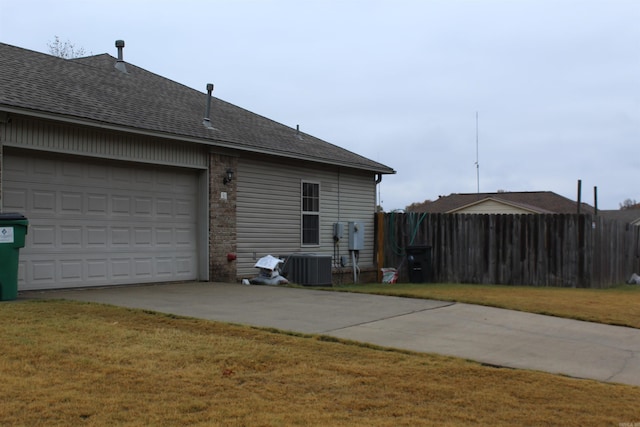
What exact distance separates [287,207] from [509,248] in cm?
635

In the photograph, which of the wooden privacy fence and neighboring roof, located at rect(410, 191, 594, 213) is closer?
→ the wooden privacy fence

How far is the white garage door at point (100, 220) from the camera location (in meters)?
11.3

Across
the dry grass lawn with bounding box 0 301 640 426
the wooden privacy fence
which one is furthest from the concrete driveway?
the wooden privacy fence

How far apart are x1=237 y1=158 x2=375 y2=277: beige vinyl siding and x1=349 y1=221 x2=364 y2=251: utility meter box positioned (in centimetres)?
15

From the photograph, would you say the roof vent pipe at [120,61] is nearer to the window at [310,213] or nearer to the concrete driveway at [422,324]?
the window at [310,213]

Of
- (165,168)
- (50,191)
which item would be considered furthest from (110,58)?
(50,191)

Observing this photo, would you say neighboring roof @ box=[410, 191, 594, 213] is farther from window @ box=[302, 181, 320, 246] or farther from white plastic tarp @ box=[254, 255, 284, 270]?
white plastic tarp @ box=[254, 255, 284, 270]

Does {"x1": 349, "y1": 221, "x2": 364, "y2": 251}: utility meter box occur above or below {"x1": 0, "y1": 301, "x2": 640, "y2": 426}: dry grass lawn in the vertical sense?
above

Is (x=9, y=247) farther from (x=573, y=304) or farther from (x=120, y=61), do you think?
(x=573, y=304)

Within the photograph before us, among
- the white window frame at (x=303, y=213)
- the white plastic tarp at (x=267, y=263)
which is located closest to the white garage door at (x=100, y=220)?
the white plastic tarp at (x=267, y=263)

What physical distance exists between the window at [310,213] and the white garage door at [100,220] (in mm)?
3906

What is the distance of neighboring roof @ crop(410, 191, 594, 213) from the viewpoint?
39094mm

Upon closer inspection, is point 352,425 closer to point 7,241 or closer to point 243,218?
point 7,241

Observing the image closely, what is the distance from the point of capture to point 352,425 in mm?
4648
